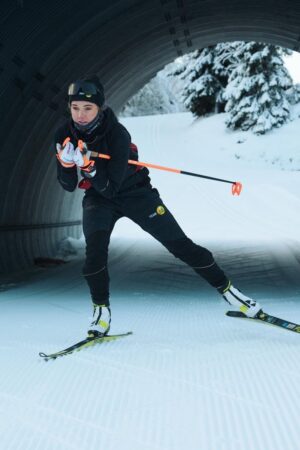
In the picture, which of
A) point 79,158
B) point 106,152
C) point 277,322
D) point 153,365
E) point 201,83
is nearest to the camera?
point 153,365

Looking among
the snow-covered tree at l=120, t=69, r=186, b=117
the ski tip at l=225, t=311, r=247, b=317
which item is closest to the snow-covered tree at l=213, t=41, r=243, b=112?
the snow-covered tree at l=120, t=69, r=186, b=117

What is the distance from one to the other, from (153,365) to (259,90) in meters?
30.8

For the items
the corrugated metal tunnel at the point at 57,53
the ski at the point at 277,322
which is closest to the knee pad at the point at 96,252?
the ski at the point at 277,322

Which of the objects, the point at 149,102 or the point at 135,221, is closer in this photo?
the point at 135,221

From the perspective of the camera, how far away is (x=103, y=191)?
12.8 ft

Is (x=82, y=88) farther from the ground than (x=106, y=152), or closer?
farther from the ground

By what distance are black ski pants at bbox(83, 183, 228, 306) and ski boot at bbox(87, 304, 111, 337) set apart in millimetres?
50

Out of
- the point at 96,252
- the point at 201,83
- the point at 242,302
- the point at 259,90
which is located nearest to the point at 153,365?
the point at 96,252

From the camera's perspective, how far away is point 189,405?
265 cm

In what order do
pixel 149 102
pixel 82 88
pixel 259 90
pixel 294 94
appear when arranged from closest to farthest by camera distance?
1. pixel 82 88
2. pixel 259 90
3. pixel 294 94
4. pixel 149 102

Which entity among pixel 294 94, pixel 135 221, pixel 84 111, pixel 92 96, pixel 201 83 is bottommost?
pixel 135 221

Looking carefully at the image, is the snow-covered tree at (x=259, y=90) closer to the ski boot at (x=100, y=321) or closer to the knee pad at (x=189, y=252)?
the knee pad at (x=189, y=252)

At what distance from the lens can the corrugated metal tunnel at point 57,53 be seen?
7082mm

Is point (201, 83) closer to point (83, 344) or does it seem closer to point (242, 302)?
point (242, 302)
